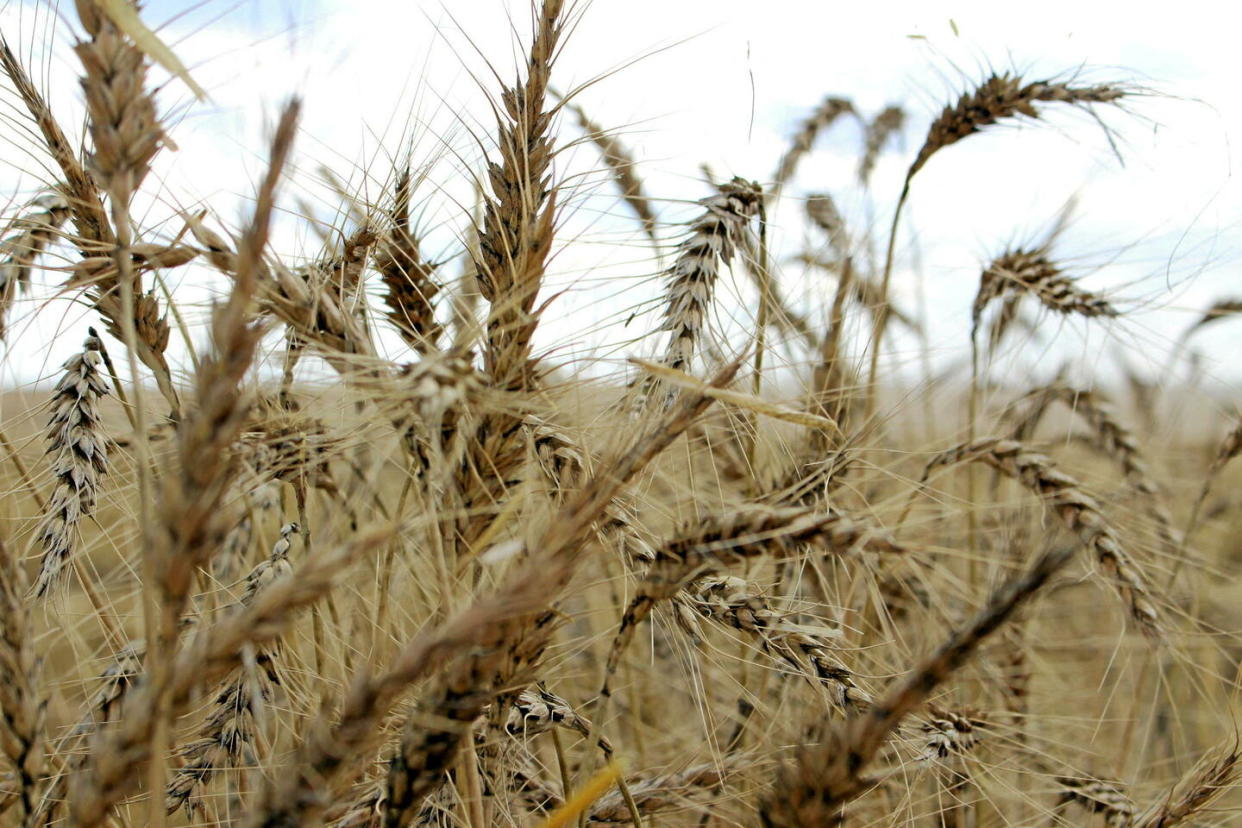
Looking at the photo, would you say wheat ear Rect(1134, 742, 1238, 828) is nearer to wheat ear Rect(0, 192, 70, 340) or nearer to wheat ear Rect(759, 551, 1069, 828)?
wheat ear Rect(759, 551, 1069, 828)

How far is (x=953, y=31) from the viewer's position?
6.84 feet

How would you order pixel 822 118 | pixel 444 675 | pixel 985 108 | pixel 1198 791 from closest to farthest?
pixel 444 675 → pixel 1198 791 → pixel 985 108 → pixel 822 118

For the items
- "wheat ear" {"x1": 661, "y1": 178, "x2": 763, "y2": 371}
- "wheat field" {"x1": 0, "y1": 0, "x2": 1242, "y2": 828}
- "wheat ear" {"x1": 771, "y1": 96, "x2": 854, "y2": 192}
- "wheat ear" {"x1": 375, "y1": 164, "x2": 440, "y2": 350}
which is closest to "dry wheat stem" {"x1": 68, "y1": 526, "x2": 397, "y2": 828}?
"wheat field" {"x1": 0, "y1": 0, "x2": 1242, "y2": 828}

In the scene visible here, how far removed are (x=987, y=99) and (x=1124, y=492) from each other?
1.11m

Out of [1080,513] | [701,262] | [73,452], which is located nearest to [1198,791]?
[1080,513]

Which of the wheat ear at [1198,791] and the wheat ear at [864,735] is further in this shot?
the wheat ear at [1198,791]

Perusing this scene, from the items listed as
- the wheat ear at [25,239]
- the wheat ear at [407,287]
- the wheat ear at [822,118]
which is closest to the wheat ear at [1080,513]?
the wheat ear at [407,287]

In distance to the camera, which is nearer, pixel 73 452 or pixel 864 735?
pixel 864 735


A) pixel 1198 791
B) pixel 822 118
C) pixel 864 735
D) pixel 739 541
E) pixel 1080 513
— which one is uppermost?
pixel 822 118

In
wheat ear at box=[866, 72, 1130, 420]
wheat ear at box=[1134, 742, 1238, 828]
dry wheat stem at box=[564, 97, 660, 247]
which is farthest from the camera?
wheat ear at box=[866, 72, 1130, 420]

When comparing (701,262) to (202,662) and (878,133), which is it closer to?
(202,662)

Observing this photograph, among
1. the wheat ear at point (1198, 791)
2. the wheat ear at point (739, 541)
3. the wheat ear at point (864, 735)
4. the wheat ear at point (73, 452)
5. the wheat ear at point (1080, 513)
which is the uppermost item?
the wheat ear at point (73, 452)

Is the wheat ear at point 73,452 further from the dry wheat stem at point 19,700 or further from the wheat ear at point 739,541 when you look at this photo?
the wheat ear at point 739,541

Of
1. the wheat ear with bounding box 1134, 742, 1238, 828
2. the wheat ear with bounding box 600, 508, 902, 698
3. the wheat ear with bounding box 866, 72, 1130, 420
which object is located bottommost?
the wheat ear with bounding box 1134, 742, 1238, 828
